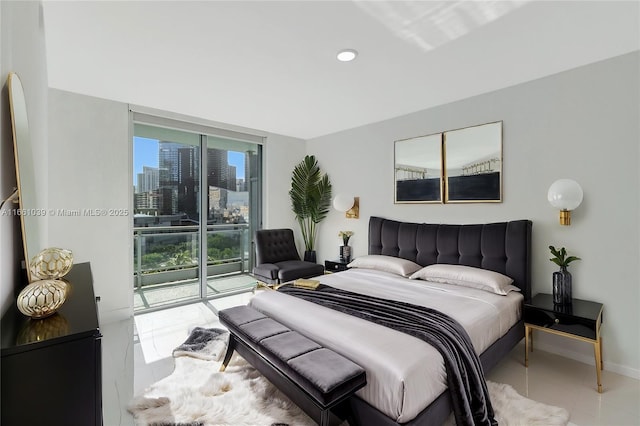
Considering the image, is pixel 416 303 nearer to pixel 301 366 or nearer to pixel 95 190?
pixel 301 366

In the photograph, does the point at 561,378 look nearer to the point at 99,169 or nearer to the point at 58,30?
the point at 58,30

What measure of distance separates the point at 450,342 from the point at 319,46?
89.6 inches

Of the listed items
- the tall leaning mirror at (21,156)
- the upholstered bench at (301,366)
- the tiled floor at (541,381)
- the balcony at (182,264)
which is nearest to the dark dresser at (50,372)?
the tall leaning mirror at (21,156)

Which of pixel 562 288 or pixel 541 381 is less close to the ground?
pixel 562 288

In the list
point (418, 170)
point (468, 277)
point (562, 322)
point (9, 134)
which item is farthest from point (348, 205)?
point (9, 134)

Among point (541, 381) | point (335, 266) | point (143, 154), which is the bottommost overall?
point (541, 381)

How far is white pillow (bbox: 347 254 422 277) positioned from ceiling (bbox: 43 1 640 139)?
6.14ft

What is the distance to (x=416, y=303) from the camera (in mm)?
2402

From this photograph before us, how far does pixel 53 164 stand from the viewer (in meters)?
3.13

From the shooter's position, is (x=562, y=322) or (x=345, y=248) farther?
(x=345, y=248)

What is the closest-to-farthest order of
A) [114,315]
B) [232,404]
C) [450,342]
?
[450,342] → [232,404] → [114,315]

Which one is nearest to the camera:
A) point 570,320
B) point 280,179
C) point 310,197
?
point 570,320

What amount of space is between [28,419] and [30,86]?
66.1 inches

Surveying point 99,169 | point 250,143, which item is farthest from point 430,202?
point 99,169
